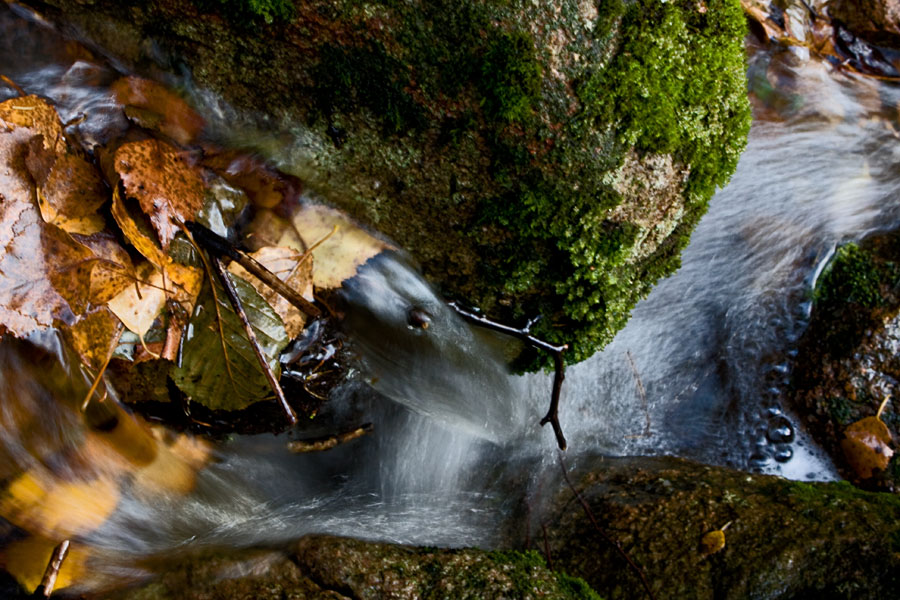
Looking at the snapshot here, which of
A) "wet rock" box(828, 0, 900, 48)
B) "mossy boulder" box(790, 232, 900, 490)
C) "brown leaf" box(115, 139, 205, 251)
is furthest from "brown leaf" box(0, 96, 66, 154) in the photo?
"wet rock" box(828, 0, 900, 48)

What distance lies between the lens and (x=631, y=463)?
3172 millimetres

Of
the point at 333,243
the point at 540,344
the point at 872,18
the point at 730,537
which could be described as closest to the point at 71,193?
the point at 333,243

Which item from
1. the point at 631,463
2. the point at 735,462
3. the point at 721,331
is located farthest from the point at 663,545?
the point at 721,331

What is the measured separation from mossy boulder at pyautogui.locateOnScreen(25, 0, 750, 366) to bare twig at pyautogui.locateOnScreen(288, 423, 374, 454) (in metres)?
0.80

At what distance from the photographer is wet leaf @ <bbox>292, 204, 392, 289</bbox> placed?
258 centimetres

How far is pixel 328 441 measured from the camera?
2.81 metres

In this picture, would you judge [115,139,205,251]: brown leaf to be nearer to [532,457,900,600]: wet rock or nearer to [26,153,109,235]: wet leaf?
[26,153,109,235]: wet leaf

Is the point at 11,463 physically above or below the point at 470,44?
below

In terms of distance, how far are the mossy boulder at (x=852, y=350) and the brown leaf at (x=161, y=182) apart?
135 inches

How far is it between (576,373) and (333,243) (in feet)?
4.94

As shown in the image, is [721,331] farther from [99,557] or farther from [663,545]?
[99,557]

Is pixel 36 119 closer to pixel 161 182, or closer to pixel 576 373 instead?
pixel 161 182

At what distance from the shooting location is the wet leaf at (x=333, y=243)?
2.58m

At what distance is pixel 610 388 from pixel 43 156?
9.41 ft
